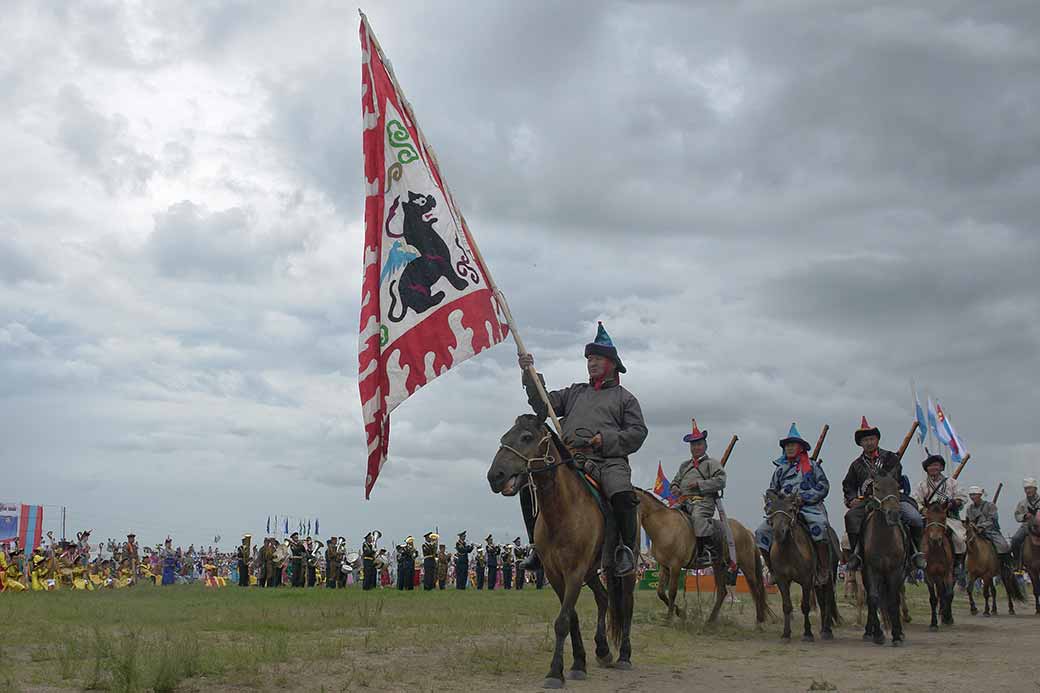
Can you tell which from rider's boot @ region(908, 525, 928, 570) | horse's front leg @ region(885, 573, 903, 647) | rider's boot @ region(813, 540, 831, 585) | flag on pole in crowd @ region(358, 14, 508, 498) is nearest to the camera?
flag on pole in crowd @ region(358, 14, 508, 498)

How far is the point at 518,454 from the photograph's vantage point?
350 inches

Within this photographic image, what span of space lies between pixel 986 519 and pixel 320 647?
1566 cm

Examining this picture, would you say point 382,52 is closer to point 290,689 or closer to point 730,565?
point 290,689

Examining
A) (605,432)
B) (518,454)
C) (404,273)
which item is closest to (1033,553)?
(605,432)

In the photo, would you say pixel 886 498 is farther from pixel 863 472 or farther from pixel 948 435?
pixel 948 435

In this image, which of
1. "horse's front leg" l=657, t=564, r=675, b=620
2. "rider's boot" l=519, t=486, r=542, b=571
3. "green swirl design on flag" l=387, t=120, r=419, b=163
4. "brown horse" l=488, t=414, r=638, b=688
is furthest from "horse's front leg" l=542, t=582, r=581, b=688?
"horse's front leg" l=657, t=564, r=675, b=620

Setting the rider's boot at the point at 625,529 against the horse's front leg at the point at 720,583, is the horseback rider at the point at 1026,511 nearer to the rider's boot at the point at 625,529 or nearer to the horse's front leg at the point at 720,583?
the horse's front leg at the point at 720,583

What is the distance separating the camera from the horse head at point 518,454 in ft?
28.7

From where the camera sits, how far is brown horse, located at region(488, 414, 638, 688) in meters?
8.84

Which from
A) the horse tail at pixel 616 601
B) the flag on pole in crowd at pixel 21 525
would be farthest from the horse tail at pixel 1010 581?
the flag on pole in crowd at pixel 21 525

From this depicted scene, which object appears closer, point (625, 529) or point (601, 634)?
point (625, 529)

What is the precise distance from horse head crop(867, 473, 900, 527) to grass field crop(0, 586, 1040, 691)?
1716mm

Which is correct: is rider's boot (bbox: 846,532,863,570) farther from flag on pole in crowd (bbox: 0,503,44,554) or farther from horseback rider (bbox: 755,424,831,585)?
flag on pole in crowd (bbox: 0,503,44,554)

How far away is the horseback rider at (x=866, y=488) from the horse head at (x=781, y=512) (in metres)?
0.72
